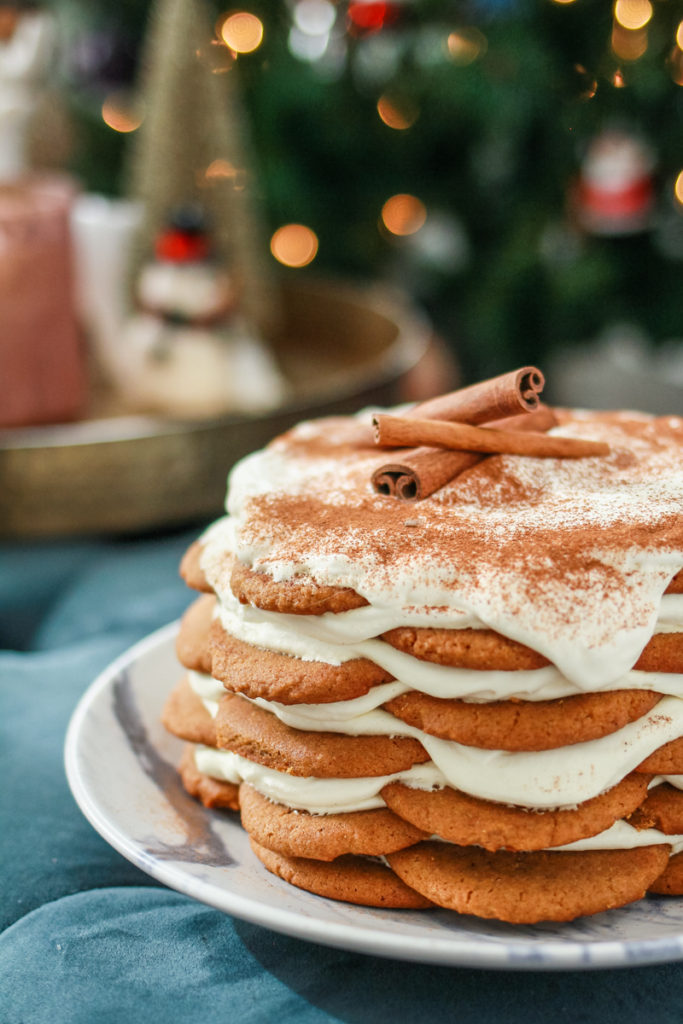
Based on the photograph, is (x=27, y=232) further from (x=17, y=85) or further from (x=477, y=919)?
(x=477, y=919)

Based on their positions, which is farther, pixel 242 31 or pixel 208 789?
pixel 242 31

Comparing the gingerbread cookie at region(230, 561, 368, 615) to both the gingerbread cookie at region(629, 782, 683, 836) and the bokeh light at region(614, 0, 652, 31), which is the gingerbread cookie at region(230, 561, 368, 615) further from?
the bokeh light at region(614, 0, 652, 31)

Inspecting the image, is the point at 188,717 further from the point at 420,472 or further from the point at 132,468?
the point at 132,468

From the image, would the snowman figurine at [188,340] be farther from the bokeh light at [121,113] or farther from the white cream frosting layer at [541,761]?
the white cream frosting layer at [541,761]

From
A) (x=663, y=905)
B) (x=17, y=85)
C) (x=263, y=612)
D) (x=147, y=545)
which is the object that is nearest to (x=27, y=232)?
(x=17, y=85)

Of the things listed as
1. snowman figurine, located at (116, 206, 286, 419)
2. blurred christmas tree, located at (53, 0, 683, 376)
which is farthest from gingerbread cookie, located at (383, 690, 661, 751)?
blurred christmas tree, located at (53, 0, 683, 376)

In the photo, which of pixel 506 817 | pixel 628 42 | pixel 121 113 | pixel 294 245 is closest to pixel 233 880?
pixel 506 817

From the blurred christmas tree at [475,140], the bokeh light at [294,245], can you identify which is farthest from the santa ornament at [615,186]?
the bokeh light at [294,245]
